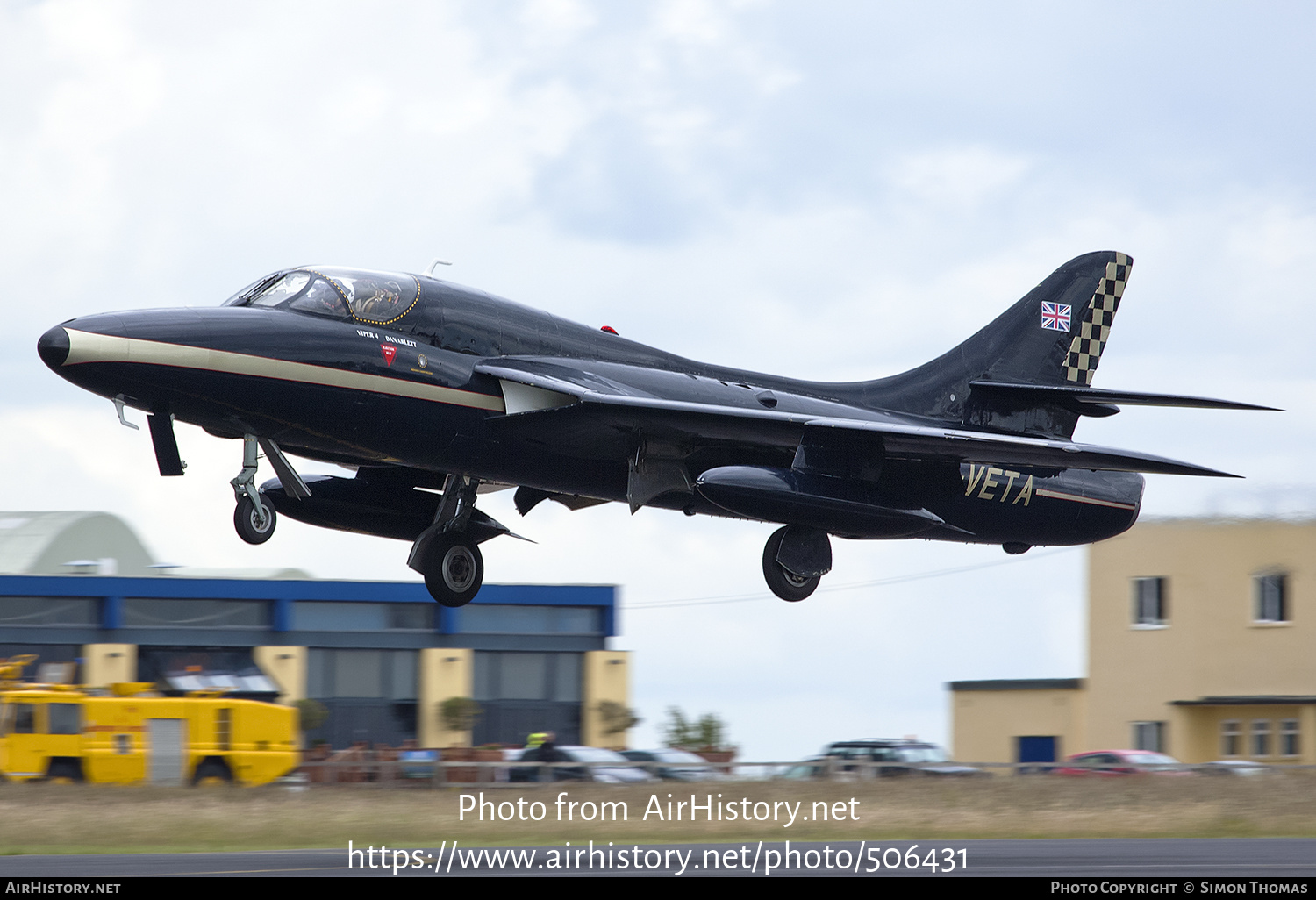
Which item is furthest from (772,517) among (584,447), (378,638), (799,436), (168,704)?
(378,638)

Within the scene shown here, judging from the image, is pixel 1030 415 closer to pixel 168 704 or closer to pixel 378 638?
pixel 168 704

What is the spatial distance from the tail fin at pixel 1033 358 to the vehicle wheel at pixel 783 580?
10.0ft

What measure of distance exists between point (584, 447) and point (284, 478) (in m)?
3.44

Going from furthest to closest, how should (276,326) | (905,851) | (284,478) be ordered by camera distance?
1. (905,851)
2. (284,478)
3. (276,326)

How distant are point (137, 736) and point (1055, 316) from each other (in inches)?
779

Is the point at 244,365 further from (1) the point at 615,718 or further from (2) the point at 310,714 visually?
(1) the point at 615,718

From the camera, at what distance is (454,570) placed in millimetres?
19844

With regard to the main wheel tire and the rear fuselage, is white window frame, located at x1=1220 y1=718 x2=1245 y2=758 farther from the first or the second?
the main wheel tire

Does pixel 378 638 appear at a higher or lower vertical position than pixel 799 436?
lower

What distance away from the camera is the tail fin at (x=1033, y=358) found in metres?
22.5

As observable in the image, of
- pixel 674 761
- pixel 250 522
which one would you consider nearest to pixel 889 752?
pixel 674 761

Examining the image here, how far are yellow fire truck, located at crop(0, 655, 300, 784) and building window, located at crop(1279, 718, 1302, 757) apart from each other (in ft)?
85.6
